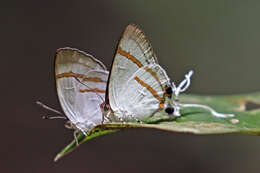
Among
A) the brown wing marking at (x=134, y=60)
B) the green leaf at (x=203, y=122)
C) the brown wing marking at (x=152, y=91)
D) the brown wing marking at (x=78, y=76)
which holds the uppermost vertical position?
the brown wing marking at (x=134, y=60)

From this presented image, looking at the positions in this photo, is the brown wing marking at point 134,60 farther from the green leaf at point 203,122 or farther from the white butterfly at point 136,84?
the green leaf at point 203,122

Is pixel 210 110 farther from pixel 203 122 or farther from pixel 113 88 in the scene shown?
pixel 113 88

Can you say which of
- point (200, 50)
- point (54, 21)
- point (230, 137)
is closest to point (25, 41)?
point (54, 21)

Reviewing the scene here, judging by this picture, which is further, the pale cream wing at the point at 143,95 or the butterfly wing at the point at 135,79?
the pale cream wing at the point at 143,95

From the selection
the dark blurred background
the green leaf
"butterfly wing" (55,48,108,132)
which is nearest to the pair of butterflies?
"butterfly wing" (55,48,108,132)

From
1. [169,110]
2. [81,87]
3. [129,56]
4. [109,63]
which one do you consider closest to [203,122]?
[169,110]

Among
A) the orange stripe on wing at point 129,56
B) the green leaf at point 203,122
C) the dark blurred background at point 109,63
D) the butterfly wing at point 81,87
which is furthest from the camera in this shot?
the dark blurred background at point 109,63

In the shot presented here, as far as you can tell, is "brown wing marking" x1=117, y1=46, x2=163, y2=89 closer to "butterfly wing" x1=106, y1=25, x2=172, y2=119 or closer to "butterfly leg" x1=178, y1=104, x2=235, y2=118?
"butterfly wing" x1=106, y1=25, x2=172, y2=119

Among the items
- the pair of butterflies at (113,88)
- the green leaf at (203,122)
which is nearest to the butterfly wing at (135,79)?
the pair of butterflies at (113,88)

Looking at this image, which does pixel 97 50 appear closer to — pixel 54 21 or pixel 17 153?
pixel 54 21
